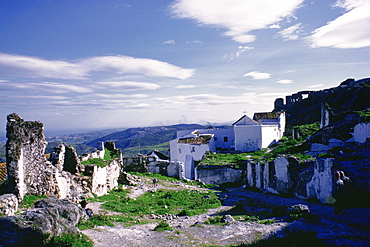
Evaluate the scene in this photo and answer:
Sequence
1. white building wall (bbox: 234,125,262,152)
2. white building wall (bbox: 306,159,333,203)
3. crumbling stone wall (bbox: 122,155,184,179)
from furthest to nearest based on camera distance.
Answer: white building wall (bbox: 234,125,262,152) → crumbling stone wall (bbox: 122,155,184,179) → white building wall (bbox: 306,159,333,203)

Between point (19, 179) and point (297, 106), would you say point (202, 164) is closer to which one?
point (19, 179)

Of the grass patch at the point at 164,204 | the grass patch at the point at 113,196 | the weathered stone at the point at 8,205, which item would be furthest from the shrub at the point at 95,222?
the grass patch at the point at 113,196

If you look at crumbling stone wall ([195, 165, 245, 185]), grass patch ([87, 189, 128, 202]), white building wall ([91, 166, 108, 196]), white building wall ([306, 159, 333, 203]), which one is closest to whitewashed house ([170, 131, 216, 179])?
crumbling stone wall ([195, 165, 245, 185])

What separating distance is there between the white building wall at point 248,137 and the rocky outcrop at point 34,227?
117ft

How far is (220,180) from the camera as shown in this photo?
28625mm

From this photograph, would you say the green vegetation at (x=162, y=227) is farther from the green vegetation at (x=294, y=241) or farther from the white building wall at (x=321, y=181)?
the white building wall at (x=321, y=181)

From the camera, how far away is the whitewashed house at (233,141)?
39.9 m

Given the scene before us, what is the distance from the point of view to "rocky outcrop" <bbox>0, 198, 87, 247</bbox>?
280 inches

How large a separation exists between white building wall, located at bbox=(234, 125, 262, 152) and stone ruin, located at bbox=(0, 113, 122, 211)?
29711 millimetres

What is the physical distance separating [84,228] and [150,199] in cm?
740

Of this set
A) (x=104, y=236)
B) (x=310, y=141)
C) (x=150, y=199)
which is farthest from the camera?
(x=310, y=141)

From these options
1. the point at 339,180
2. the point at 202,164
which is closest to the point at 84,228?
the point at 339,180

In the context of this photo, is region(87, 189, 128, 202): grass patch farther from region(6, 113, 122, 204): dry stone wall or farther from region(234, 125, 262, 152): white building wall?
region(234, 125, 262, 152): white building wall

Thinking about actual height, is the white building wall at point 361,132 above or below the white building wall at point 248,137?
above
